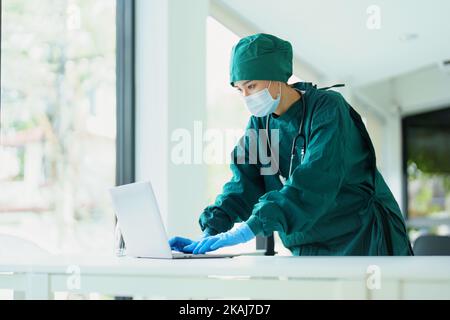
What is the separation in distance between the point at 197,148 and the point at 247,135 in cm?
113

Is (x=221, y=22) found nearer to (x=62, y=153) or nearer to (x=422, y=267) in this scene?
(x=62, y=153)

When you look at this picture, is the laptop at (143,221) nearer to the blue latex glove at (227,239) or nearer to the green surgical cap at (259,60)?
the blue latex glove at (227,239)

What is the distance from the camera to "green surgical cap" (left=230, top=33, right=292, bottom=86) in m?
2.08

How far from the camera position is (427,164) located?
685cm

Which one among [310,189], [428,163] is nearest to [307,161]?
[310,189]

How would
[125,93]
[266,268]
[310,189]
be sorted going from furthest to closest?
[125,93], [310,189], [266,268]

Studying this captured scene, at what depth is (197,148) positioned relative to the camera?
3367 mm

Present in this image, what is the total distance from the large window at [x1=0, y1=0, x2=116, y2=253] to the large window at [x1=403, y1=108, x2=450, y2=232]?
4.15m

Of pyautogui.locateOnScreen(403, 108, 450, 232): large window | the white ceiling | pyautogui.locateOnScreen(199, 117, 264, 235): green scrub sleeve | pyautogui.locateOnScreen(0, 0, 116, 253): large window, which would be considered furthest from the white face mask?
pyautogui.locateOnScreen(403, 108, 450, 232): large window

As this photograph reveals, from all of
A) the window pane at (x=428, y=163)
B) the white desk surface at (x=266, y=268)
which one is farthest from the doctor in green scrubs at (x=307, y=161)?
the window pane at (x=428, y=163)

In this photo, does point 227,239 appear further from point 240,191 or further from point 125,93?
point 125,93

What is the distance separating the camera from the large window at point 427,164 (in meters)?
6.71

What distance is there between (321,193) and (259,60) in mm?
498

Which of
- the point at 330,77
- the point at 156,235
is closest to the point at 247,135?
the point at 156,235
